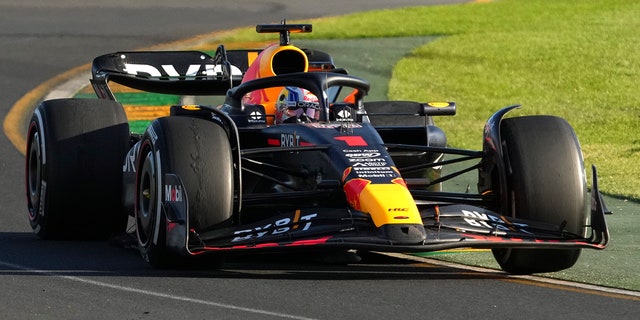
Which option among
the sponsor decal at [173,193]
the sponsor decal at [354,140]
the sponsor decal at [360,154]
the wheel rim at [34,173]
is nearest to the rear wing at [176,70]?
the wheel rim at [34,173]

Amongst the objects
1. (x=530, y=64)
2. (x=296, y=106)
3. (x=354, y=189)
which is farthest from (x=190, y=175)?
(x=530, y=64)

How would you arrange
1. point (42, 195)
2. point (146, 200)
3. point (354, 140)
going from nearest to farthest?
point (354, 140)
point (146, 200)
point (42, 195)

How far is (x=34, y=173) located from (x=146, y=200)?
2106 millimetres

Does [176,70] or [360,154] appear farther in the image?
[176,70]

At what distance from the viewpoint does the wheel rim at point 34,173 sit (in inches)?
427

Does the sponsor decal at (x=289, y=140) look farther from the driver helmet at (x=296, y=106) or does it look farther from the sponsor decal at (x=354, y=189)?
the sponsor decal at (x=354, y=189)

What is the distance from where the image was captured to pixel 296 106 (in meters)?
10.6

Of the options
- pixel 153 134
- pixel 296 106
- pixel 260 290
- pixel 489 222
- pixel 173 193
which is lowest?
pixel 260 290

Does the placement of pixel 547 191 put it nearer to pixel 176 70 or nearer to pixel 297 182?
pixel 297 182

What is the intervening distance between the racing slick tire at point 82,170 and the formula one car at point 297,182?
0.03 ft

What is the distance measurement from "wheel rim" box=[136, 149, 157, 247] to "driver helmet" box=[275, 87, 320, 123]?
4.63 feet

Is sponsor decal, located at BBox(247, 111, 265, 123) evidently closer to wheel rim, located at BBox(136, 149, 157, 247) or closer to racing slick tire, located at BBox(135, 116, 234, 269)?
wheel rim, located at BBox(136, 149, 157, 247)

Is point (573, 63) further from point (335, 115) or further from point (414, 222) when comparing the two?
point (414, 222)

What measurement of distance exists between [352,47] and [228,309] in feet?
51.7
